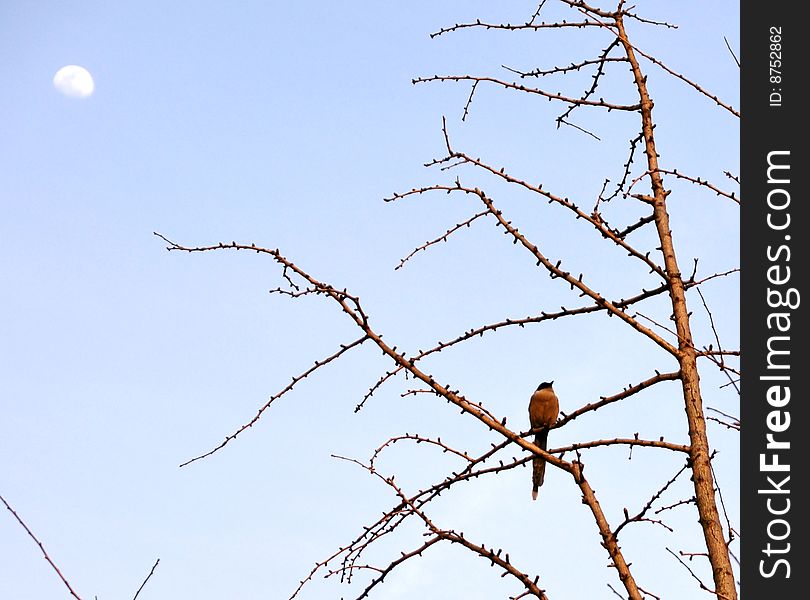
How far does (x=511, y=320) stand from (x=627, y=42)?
1566 millimetres

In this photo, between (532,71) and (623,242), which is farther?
(532,71)

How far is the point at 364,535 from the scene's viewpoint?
3328mm

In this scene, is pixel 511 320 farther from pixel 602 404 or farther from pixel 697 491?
pixel 697 491

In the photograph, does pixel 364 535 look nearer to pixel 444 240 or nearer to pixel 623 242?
pixel 444 240
